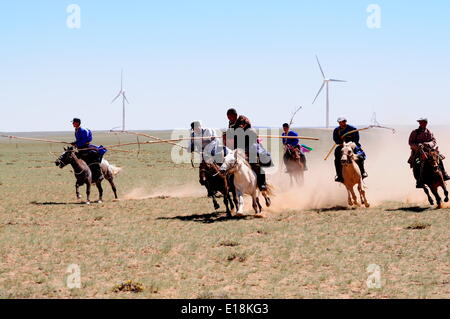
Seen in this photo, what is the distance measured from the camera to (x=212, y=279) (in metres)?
8.52

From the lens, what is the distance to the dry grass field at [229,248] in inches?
316

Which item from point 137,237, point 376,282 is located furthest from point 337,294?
point 137,237

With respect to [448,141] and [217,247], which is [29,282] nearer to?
[217,247]

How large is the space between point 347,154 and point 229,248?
18.6 feet

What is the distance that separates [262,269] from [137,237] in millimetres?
3980

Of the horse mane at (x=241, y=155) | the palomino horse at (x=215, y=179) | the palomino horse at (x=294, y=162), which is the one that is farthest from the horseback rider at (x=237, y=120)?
the palomino horse at (x=294, y=162)

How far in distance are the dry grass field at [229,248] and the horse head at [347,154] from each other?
58.2 inches

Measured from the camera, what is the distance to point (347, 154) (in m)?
14.7

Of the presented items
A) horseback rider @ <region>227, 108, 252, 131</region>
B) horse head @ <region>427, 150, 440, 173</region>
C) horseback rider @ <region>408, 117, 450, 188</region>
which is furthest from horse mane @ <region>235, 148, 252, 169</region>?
horse head @ <region>427, 150, 440, 173</region>

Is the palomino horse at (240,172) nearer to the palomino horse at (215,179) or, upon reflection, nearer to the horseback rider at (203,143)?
the palomino horse at (215,179)

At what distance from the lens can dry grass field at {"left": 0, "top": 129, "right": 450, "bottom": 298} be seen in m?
8.04

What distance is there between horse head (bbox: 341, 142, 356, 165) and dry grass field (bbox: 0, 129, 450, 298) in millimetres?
1478

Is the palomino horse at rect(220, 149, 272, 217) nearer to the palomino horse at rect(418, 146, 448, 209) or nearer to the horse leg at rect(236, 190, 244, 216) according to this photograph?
the horse leg at rect(236, 190, 244, 216)
